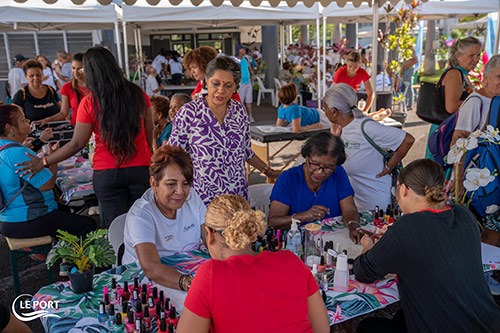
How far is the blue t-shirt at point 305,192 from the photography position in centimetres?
270

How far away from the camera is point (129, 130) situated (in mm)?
2879

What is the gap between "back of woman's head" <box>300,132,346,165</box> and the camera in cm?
261

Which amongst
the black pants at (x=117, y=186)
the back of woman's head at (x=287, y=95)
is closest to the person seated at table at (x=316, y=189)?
the black pants at (x=117, y=186)

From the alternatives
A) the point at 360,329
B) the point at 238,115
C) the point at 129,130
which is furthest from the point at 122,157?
the point at 360,329

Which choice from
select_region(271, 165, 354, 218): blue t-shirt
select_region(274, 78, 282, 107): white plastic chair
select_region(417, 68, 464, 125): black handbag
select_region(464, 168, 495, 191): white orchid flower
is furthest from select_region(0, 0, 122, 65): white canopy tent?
select_region(274, 78, 282, 107): white plastic chair

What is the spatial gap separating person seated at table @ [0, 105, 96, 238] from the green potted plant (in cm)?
127

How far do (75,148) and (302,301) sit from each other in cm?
202

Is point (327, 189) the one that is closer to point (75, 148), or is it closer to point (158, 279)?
point (158, 279)

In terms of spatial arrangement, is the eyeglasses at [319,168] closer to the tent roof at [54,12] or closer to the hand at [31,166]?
the hand at [31,166]

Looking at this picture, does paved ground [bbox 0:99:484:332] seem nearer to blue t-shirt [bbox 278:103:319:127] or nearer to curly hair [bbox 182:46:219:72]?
blue t-shirt [bbox 278:103:319:127]

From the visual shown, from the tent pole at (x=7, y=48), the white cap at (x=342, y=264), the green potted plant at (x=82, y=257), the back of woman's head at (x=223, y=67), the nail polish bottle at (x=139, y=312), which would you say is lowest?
the nail polish bottle at (x=139, y=312)

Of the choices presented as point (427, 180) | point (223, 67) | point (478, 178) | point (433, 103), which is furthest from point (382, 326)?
point (433, 103)

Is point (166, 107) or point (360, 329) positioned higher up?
point (166, 107)

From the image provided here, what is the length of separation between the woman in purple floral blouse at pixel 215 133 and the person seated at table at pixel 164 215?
0.48 m
